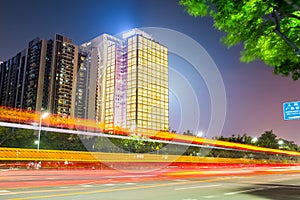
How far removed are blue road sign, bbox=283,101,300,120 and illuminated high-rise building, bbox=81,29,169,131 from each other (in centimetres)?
7249

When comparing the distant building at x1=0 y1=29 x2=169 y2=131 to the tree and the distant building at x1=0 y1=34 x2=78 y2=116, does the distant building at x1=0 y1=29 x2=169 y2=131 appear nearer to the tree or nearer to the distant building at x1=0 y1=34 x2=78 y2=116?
the distant building at x1=0 y1=34 x2=78 y2=116

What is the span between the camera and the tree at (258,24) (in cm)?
715

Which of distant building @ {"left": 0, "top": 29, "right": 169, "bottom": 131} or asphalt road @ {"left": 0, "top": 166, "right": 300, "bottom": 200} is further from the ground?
distant building @ {"left": 0, "top": 29, "right": 169, "bottom": 131}

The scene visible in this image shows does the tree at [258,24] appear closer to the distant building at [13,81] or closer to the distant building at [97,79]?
the distant building at [97,79]

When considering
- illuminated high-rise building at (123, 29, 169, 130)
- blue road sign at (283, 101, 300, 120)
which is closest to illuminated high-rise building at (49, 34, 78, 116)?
illuminated high-rise building at (123, 29, 169, 130)

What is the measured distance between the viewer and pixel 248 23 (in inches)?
308

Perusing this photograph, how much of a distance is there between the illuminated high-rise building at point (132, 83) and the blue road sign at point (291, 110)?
238 feet

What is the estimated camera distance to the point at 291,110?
22.8m

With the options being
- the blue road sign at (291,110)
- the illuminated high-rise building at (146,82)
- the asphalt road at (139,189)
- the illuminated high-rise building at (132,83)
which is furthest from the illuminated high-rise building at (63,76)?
the asphalt road at (139,189)

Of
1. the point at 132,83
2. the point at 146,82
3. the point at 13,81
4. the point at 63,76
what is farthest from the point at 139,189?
the point at 13,81

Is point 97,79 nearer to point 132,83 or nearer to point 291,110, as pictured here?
point 132,83

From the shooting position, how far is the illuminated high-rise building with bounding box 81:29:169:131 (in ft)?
325

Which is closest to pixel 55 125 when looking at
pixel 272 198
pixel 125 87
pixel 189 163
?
pixel 189 163

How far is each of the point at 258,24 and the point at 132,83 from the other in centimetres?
9189
